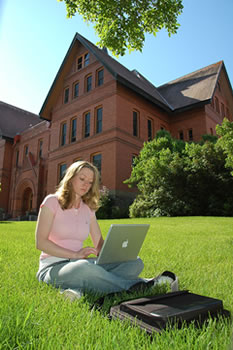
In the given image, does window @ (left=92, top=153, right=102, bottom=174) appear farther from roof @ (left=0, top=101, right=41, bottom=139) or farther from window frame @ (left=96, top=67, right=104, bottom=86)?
roof @ (left=0, top=101, right=41, bottom=139)

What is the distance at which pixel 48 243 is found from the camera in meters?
2.68

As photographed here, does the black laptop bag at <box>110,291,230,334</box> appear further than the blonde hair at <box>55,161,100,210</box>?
No

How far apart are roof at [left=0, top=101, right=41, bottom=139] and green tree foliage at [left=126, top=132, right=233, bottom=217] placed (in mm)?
23299

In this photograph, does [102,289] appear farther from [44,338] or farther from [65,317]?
[44,338]

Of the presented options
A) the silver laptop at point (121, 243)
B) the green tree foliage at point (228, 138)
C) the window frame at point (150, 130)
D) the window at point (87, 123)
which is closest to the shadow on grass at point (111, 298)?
the silver laptop at point (121, 243)

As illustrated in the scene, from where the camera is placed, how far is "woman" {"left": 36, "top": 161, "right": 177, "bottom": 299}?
251cm

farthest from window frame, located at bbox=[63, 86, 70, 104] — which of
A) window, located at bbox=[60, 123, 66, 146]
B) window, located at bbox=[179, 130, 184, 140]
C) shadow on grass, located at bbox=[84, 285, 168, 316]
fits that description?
shadow on grass, located at bbox=[84, 285, 168, 316]

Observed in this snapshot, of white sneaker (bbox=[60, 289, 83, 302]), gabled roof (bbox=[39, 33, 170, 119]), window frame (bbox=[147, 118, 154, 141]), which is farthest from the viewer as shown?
window frame (bbox=[147, 118, 154, 141])

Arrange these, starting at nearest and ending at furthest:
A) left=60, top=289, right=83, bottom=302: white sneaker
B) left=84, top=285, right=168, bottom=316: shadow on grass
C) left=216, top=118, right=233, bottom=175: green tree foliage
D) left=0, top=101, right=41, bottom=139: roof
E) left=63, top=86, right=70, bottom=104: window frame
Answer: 1. left=84, top=285, right=168, bottom=316: shadow on grass
2. left=60, top=289, right=83, bottom=302: white sneaker
3. left=216, top=118, right=233, bottom=175: green tree foliage
4. left=63, top=86, right=70, bottom=104: window frame
5. left=0, top=101, right=41, bottom=139: roof

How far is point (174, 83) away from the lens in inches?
1118

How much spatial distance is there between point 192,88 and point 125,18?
21265mm

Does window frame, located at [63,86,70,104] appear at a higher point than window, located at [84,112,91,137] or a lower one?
higher

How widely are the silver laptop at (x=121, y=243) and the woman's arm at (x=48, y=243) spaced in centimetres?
21

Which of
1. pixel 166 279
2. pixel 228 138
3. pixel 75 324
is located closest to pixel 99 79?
pixel 228 138
